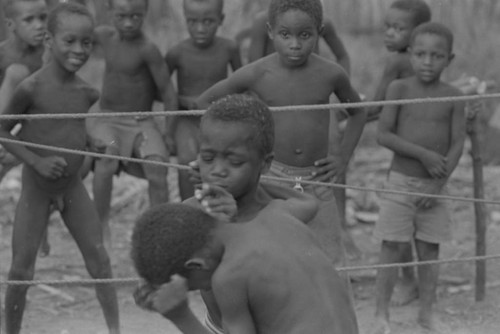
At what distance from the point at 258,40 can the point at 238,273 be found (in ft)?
10.9

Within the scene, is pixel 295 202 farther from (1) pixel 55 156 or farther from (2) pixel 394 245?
(2) pixel 394 245

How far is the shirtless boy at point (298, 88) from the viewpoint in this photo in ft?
17.1

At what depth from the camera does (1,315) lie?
5957 mm

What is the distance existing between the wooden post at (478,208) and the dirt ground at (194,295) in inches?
3.8

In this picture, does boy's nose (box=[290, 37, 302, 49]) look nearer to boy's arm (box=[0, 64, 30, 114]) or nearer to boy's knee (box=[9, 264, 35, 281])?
boy's arm (box=[0, 64, 30, 114])

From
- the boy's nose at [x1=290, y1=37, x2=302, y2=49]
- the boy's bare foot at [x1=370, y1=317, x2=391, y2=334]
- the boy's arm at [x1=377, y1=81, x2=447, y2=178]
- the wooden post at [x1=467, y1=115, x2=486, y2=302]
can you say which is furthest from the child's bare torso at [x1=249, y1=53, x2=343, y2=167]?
the wooden post at [x1=467, y1=115, x2=486, y2=302]

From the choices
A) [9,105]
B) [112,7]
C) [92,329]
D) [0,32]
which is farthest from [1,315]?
[0,32]

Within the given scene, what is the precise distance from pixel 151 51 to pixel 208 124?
2.69 meters

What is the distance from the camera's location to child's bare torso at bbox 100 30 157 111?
20.9 feet

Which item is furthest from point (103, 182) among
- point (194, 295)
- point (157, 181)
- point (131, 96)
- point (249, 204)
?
point (249, 204)

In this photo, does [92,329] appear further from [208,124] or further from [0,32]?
[0,32]

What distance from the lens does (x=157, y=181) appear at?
249 inches

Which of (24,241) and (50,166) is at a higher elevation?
(50,166)

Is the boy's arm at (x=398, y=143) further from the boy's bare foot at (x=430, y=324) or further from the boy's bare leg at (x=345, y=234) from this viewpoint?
the boy's bare leg at (x=345, y=234)
